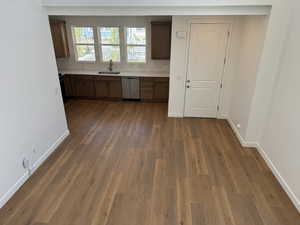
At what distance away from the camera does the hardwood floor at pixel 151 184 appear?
8.13ft

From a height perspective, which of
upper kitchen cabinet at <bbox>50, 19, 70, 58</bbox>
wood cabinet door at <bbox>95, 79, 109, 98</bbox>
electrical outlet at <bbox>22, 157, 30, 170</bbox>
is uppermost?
upper kitchen cabinet at <bbox>50, 19, 70, 58</bbox>

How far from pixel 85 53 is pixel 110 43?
914mm

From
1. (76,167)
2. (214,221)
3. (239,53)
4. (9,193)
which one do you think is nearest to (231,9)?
(239,53)

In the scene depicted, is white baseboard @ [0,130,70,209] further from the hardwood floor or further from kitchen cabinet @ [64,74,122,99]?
kitchen cabinet @ [64,74,122,99]

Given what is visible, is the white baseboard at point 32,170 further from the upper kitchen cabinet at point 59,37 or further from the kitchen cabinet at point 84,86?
the upper kitchen cabinet at point 59,37

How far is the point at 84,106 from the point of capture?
5938mm

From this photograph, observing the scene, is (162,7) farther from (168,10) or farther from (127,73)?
(127,73)

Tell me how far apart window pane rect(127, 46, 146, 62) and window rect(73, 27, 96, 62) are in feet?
3.79

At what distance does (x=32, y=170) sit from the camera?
315 cm

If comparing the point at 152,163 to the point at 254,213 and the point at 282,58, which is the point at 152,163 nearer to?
the point at 254,213

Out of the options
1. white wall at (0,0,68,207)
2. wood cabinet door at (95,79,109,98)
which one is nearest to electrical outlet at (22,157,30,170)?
white wall at (0,0,68,207)

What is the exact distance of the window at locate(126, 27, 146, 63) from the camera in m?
6.09

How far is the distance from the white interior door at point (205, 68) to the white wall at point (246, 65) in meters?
0.35

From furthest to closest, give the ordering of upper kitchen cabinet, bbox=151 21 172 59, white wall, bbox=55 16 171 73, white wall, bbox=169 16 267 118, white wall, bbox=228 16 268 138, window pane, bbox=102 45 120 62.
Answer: window pane, bbox=102 45 120 62 < white wall, bbox=55 16 171 73 < upper kitchen cabinet, bbox=151 21 172 59 < white wall, bbox=169 16 267 118 < white wall, bbox=228 16 268 138
